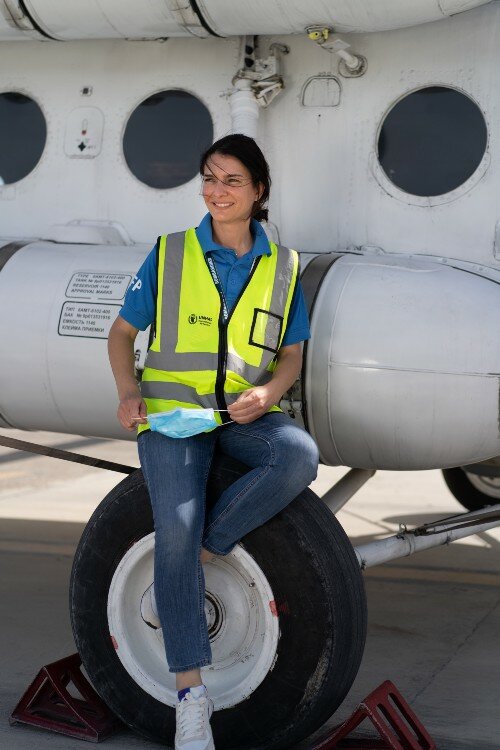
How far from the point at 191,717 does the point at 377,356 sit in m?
1.24

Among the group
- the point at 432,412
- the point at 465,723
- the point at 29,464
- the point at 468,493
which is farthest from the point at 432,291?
the point at 29,464

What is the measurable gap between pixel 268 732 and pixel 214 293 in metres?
1.24

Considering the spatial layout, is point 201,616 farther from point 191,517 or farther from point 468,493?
point 468,493

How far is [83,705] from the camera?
3471 millimetres

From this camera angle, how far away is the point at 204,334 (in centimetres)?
312

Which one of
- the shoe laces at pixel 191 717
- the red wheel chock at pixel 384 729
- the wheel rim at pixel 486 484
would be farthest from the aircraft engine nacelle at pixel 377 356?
the wheel rim at pixel 486 484

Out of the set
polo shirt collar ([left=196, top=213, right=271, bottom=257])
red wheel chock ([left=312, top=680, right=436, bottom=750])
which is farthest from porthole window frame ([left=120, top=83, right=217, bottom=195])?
red wheel chock ([left=312, top=680, right=436, bottom=750])

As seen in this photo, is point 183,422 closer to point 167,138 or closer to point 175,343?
point 175,343

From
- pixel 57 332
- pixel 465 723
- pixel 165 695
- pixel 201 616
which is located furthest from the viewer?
pixel 57 332

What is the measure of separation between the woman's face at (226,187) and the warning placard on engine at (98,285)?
0.72 meters

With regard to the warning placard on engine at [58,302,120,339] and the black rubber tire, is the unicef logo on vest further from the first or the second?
the black rubber tire

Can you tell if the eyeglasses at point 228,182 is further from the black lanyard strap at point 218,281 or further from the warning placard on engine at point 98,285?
the warning placard on engine at point 98,285

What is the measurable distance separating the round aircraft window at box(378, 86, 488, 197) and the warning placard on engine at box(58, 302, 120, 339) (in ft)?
3.71

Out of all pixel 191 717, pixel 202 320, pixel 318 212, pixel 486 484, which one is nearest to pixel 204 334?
pixel 202 320
